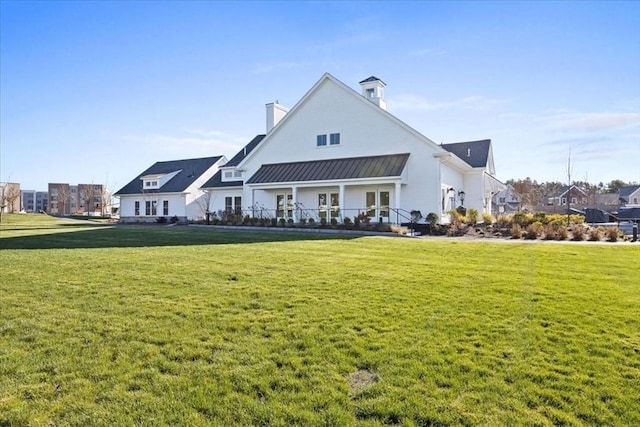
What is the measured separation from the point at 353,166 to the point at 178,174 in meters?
23.1

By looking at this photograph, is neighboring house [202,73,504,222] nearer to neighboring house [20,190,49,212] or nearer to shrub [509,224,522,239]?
shrub [509,224,522,239]

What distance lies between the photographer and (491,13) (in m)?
13.7

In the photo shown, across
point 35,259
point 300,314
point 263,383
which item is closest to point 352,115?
point 35,259

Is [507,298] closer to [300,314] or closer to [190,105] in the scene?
[300,314]

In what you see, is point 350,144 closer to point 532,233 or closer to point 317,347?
point 532,233

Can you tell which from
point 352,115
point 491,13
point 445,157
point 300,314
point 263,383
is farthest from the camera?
point 352,115

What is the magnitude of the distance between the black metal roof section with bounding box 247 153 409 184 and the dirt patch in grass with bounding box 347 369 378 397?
19.3m

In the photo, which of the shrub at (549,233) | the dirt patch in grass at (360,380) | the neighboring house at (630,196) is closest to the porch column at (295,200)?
the shrub at (549,233)

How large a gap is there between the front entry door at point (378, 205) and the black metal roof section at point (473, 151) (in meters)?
8.86

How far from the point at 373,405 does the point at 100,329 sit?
12.6ft

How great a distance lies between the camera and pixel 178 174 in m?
41.1

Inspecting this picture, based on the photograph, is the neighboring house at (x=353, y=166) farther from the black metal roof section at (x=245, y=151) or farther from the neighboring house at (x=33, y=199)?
the neighboring house at (x=33, y=199)

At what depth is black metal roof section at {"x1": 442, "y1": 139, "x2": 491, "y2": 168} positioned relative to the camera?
29766mm

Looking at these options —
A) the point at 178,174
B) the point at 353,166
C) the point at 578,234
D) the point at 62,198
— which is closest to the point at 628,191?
the point at 578,234
